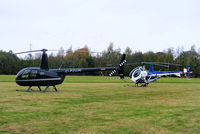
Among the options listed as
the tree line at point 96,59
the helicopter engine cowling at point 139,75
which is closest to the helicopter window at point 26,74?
the helicopter engine cowling at point 139,75

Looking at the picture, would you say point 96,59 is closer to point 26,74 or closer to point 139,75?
point 139,75

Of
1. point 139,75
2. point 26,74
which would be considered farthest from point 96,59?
point 26,74

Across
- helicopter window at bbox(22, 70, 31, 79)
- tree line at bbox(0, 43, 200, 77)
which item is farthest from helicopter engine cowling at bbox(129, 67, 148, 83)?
tree line at bbox(0, 43, 200, 77)

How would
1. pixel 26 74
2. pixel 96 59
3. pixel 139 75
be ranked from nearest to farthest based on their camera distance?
1. pixel 26 74
2. pixel 139 75
3. pixel 96 59

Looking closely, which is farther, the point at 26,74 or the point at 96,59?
the point at 96,59

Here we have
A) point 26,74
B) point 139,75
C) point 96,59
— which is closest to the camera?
point 26,74

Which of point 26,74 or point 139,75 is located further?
point 139,75

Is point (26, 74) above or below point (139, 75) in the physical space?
above

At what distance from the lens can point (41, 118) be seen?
8.84 meters

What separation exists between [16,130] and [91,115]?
3.13m

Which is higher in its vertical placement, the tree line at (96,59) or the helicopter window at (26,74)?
the tree line at (96,59)

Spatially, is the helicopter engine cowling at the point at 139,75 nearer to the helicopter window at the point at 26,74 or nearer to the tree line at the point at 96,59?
the helicopter window at the point at 26,74

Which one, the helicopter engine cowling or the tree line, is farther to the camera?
the tree line

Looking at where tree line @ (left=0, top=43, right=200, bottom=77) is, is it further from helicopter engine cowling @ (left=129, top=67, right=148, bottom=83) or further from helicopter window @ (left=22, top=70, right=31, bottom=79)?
helicopter window @ (left=22, top=70, right=31, bottom=79)
